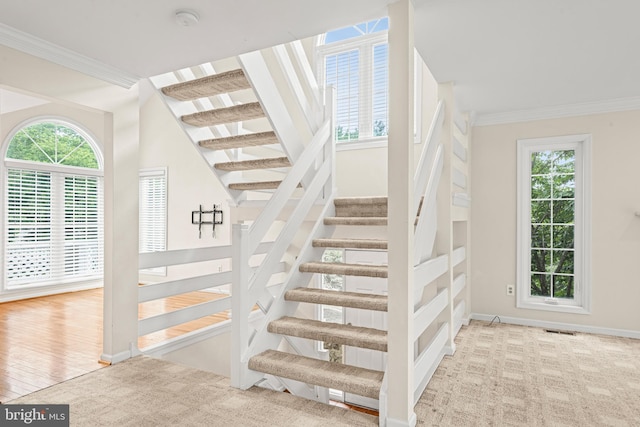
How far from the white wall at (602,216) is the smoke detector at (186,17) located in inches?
127

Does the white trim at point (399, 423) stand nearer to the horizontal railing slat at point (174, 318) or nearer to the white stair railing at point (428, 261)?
the white stair railing at point (428, 261)

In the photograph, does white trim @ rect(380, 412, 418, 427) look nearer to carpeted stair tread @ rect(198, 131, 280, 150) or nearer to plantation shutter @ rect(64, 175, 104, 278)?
carpeted stair tread @ rect(198, 131, 280, 150)

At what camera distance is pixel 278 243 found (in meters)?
2.84

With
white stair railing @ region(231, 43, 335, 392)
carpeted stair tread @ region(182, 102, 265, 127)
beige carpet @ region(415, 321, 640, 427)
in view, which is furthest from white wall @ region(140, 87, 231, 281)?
beige carpet @ region(415, 321, 640, 427)

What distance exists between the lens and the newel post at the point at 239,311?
2.42 metres

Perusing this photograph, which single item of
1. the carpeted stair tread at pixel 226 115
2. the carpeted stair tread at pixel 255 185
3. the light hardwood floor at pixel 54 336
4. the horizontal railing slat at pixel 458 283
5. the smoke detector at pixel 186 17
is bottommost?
the light hardwood floor at pixel 54 336

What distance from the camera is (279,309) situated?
109 inches

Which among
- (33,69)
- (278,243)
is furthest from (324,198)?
(33,69)

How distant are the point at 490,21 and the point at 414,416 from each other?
2.21 metres

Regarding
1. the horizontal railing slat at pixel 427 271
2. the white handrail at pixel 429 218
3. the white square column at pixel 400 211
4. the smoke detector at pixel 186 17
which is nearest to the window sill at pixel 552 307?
the horizontal railing slat at pixel 427 271

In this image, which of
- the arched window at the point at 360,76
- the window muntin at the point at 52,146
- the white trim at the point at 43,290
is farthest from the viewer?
the window muntin at the point at 52,146

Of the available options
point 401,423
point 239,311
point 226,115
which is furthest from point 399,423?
point 226,115

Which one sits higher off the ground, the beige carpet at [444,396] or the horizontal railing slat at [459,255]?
the horizontal railing slat at [459,255]

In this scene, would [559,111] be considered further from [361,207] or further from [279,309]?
[279,309]
